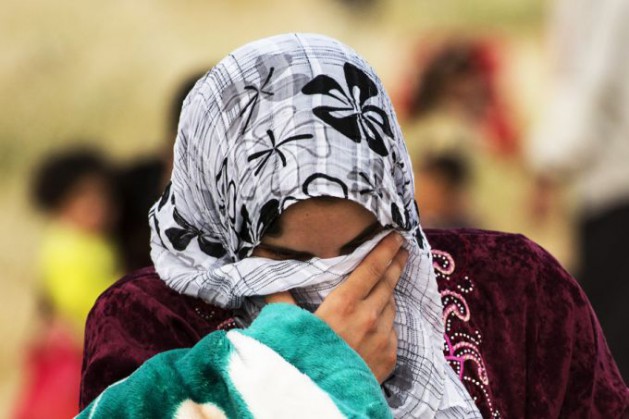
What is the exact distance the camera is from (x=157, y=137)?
997cm

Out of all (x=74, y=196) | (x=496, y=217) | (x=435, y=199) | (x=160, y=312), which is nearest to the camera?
(x=160, y=312)

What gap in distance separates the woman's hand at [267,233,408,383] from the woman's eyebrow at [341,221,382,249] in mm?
22

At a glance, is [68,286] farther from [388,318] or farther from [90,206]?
[388,318]

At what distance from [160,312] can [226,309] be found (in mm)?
107

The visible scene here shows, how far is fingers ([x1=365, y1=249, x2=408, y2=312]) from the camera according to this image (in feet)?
7.48

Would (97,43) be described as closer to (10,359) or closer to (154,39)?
(154,39)

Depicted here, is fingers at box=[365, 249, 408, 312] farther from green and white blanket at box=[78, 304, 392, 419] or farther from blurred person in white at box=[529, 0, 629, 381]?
blurred person in white at box=[529, 0, 629, 381]

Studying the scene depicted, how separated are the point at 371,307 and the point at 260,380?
0.24 m

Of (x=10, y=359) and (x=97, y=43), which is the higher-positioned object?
(x=97, y=43)

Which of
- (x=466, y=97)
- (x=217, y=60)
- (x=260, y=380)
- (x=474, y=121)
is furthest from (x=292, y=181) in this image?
(x=217, y=60)

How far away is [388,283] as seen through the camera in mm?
2303

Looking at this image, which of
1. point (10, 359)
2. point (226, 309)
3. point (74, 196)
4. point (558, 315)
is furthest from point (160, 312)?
point (10, 359)

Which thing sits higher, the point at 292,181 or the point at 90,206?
the point at 292,181

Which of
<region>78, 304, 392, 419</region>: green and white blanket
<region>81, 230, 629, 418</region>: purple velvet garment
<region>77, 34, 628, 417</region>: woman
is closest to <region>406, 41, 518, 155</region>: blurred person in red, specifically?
<region>81, 230, 629, 418</region>: purple velvet garment
